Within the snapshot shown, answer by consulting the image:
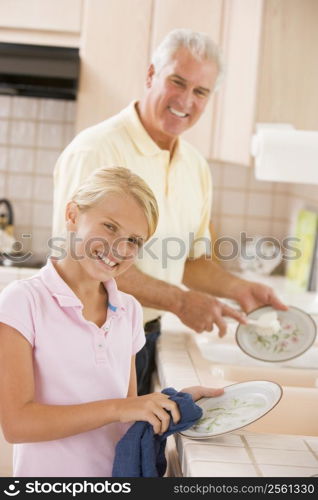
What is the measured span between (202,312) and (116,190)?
0.55 metres

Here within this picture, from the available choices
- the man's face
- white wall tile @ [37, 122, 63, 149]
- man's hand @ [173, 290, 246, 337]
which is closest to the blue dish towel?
man's hand @ [173, 290, 246, 337]

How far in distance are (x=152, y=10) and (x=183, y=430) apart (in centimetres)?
189

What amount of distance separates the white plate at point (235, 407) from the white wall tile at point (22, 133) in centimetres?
202

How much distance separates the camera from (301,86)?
7.77 ft

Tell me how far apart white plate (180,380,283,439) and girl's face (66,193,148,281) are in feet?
0.86

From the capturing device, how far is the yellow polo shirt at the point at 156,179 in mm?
1586

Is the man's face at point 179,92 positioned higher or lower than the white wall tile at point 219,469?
higher

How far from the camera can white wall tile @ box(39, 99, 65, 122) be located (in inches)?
118

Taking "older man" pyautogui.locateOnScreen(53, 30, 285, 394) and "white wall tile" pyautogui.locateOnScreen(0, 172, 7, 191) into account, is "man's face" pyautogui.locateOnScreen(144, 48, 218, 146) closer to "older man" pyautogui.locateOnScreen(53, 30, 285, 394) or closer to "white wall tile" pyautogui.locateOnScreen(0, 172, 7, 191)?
"older man" pyautogui.locateOnScreen(53, 30, 285, 394)

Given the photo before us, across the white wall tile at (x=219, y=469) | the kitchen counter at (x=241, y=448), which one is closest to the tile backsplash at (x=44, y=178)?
the kitchen counter at (x=241, y=448)

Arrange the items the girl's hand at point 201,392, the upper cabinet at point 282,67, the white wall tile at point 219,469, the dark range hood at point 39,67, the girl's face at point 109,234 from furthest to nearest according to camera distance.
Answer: the dark range hood at point 39,67
the upper cabinet at point 282,67
the girl's hand at point 201,392
the girl's face at point 109,234
the white wall tile at point 219,469

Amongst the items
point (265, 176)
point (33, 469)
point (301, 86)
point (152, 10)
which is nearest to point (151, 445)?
point (33, 469)

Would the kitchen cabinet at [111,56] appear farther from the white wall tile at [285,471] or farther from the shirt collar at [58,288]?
the white wall tile at [285,471]

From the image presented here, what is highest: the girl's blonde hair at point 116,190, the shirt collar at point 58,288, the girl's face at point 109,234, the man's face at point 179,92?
the man's face at point 179,92
